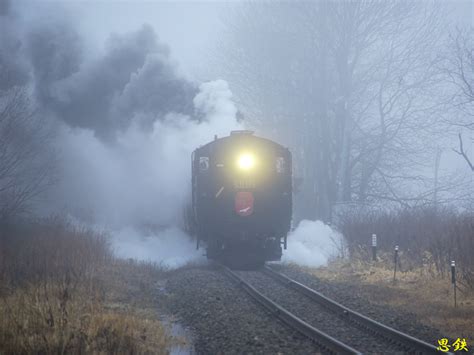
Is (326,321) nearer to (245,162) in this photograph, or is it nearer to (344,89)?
A: (245,162)

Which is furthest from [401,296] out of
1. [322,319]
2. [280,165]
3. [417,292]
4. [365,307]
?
[280,165]

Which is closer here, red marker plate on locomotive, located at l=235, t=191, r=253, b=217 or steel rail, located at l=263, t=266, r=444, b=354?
steel rail, located at l=263, t=266, r=444, b=354

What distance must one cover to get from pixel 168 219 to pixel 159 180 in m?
1.79

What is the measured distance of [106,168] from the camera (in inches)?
1007

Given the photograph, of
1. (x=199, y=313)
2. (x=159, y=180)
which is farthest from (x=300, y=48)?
(x=199, y=313)

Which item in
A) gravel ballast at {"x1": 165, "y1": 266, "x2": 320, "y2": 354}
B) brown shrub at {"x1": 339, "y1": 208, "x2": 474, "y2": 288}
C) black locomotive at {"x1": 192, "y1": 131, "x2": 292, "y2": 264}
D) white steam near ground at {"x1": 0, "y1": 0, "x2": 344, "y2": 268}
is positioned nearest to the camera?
gravel ballast at {"x1": 165, "y1": 266, "x2": 320, "y2": 354}

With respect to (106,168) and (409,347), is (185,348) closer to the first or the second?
(409,347)

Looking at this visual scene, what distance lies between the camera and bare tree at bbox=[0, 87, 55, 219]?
1708cm

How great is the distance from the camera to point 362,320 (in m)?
9.27

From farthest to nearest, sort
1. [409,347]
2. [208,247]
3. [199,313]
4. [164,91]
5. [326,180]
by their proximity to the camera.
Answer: [326,180] < [164,91] < [208,247] < [199,313] < [409,347]

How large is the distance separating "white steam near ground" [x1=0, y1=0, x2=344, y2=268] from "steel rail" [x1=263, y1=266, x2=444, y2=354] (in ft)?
21.1

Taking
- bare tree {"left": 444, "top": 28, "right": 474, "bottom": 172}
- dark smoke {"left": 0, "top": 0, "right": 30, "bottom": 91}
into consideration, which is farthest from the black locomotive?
bare tree {"left": 444, "top": 28, "right": 474, "bottom": 172}

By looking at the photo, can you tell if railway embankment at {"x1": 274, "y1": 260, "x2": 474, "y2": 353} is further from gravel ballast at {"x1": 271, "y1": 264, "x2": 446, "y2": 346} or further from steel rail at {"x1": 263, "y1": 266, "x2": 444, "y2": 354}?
steel rail at {"x1": 263, "y1": 266, "x2": 444, "y2": 354}

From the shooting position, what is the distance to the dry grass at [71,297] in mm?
7496
